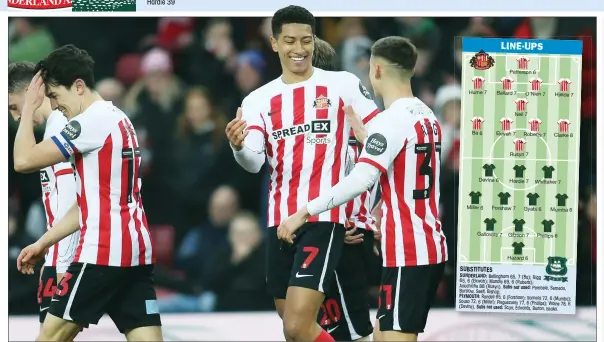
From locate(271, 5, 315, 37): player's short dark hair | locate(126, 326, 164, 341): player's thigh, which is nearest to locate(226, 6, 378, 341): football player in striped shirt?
locate(271, 5, 315, 37): player's short dark hair

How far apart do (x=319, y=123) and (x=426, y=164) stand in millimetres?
885

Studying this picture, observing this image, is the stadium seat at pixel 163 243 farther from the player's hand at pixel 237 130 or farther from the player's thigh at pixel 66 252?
the player's hand at pixel 237 130

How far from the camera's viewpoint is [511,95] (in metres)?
8.24

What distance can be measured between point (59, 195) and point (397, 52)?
2379 mm

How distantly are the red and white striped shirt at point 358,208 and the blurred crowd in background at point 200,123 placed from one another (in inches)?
59.6

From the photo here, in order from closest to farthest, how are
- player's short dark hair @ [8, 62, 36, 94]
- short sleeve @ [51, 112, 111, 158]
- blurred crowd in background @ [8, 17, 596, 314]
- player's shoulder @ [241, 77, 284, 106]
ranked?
1. short sleeve @ [51, 112, 111, 158]
2. player's shoulder @ [241, 77, 284, 106]
3. player's short dark hair @ [8, 62, 36, 94]
4. blurred crowd in background @ [8, 17, 596, 314]

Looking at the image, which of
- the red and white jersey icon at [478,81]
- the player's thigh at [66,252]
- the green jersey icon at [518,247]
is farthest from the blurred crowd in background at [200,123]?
the player's thigh at [66,252]

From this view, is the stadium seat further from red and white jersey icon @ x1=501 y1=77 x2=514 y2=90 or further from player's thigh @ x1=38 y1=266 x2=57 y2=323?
red and white jersey icon @ x1=501 y1=77 x2=514 y2=90

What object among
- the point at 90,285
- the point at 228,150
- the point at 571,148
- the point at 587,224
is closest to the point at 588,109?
the point at 571,148

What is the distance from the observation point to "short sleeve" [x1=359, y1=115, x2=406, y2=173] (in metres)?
6.40

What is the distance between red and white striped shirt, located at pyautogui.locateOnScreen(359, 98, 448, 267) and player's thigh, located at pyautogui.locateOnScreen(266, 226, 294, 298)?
0.81 metres

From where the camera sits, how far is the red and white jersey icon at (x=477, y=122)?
27.1ft

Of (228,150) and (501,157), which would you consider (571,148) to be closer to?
(501,157)

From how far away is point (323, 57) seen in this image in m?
7.73
